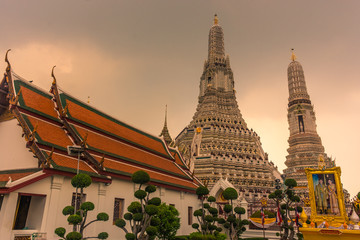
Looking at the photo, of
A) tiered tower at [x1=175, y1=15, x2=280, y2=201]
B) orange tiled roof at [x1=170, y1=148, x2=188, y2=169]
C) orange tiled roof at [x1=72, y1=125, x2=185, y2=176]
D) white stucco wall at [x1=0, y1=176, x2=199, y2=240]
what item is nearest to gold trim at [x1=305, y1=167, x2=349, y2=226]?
orange tiled roof at [x1=72, y1=125, x2=185, y2=176]

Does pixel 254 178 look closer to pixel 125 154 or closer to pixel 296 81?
pixel 296 81

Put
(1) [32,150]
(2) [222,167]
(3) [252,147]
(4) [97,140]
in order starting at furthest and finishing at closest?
(3) [252,147] < (2) [222,167] < (4) [97,140] < (1) [32,150]

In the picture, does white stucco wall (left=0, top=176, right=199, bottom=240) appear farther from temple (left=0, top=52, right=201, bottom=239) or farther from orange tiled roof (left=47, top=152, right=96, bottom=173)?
orange tiled roof (left=47, top=152, right=96, bottom=173)

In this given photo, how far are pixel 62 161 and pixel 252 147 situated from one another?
49241 millimetres

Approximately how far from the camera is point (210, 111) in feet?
206

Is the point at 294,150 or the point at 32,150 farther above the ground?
the point at 294,150

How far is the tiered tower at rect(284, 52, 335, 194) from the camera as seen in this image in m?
61.0

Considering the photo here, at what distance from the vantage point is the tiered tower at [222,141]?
50500mm

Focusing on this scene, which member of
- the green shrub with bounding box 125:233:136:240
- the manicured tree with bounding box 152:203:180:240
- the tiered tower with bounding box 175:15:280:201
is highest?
the tiered tower with bounding box 175:15:280:201

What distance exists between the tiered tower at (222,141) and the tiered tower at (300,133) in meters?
5.04

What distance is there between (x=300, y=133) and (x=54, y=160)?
62.9 m

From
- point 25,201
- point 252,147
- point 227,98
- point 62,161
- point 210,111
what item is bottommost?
point 25,201

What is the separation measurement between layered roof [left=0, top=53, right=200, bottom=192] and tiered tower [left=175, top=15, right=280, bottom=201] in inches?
971

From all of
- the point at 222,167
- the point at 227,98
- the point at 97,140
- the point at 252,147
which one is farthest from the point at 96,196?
the point at 227,98
